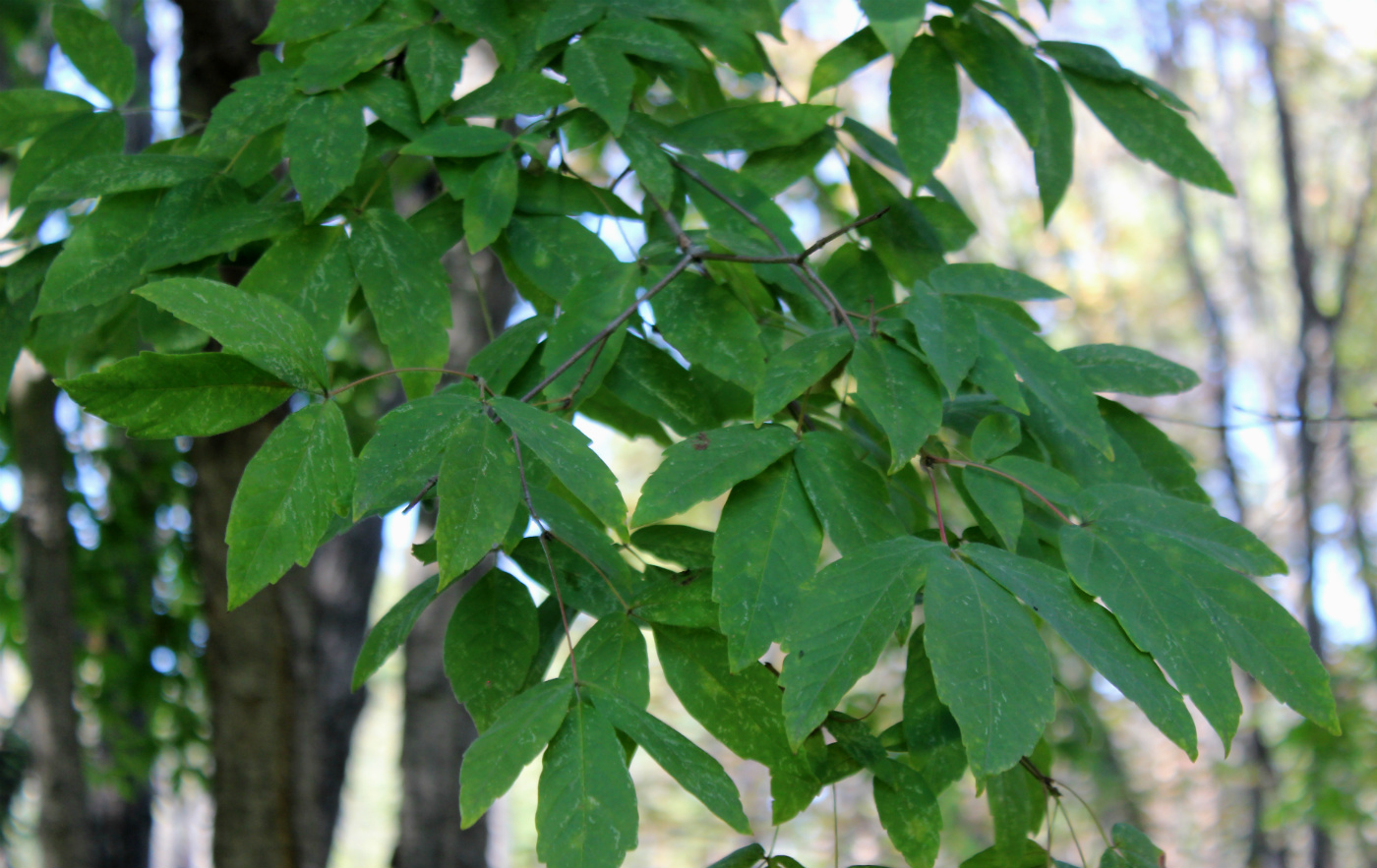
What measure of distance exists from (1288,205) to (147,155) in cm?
523

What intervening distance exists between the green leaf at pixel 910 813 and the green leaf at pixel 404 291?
2.06 feet

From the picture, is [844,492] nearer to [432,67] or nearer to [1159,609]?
[1159,609]

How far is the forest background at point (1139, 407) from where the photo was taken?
248 cm

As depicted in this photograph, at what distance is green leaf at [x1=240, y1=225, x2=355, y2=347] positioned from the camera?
1104mm

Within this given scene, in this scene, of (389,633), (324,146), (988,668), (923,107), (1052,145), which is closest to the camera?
(988,668)

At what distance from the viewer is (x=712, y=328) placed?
107 cm

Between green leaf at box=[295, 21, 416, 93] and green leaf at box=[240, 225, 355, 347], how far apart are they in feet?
0.52

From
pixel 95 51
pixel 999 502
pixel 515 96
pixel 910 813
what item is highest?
pixel 95 51

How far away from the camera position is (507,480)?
2.78 feet

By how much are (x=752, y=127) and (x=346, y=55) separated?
19.5 inches

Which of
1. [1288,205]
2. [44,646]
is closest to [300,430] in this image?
[44,646]

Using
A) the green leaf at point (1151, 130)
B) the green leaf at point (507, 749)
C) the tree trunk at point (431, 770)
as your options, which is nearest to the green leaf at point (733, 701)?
the green leaf at point (507, 749)

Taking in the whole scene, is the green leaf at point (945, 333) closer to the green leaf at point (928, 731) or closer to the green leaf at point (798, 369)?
the green leaf at point (798, 369)

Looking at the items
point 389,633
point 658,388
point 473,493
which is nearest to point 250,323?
point 473,493
